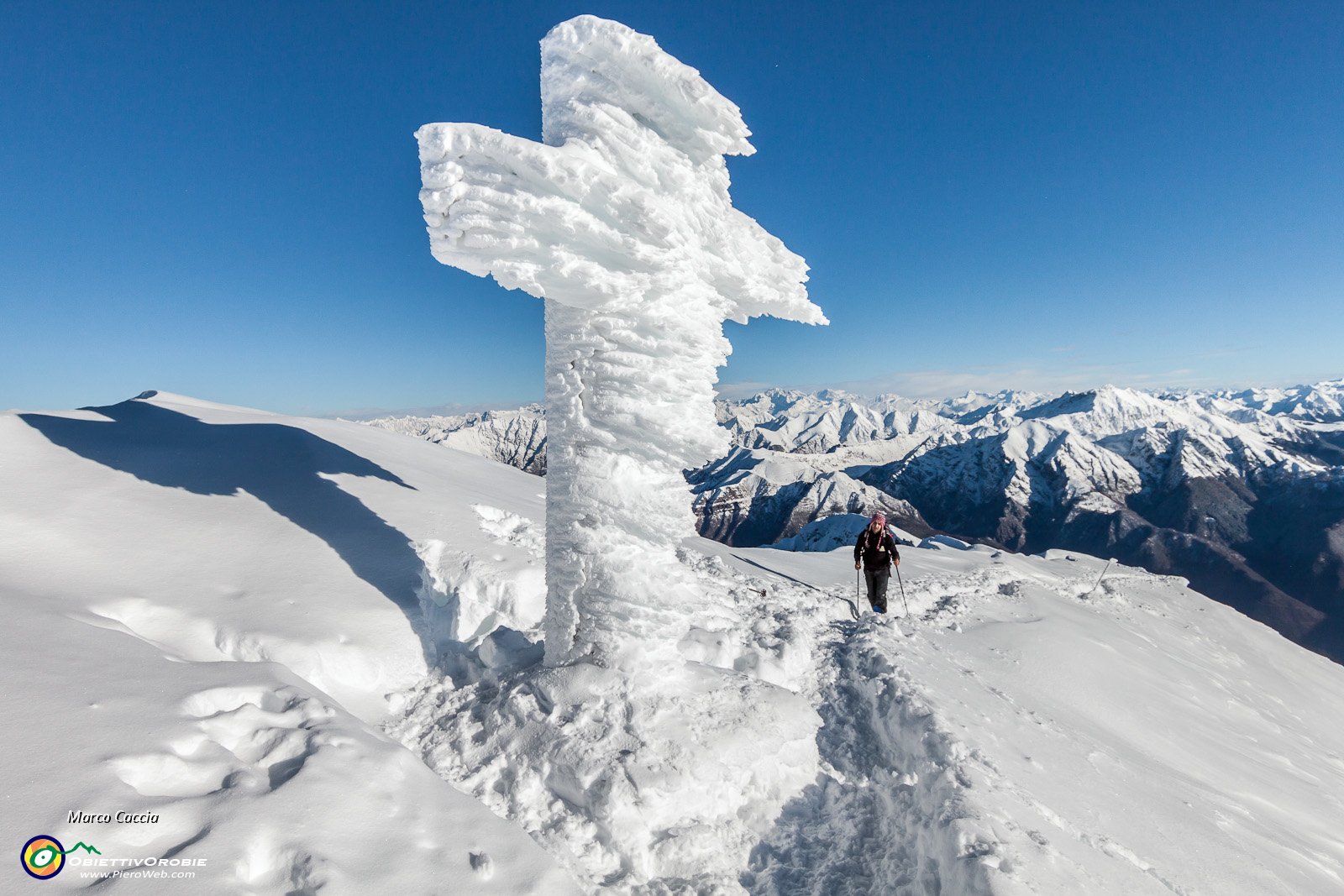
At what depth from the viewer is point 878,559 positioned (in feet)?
43.0

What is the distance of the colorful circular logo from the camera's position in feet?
10.8

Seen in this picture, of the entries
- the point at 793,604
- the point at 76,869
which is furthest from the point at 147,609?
the point at 793,604

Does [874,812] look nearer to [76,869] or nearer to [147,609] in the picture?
[76,869]

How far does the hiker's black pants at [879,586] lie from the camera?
1315cm

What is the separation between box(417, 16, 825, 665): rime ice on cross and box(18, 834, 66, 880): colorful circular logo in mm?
4956

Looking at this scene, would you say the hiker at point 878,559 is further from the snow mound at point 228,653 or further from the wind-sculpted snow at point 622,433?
the snow mound at point 228,653

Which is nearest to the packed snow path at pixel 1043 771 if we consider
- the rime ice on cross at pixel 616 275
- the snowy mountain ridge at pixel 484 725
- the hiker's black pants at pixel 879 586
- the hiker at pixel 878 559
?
the snowy mountain ridge at pixel 484 725

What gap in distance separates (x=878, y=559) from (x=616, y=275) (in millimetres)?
9398

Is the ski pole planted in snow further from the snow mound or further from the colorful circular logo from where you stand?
the colorful circular logo

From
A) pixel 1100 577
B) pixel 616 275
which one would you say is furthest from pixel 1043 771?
pixel 1100 577

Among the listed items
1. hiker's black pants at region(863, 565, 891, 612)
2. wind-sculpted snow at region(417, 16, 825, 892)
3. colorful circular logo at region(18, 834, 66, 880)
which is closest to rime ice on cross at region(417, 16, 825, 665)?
wind-sculpted snow at region(417, 16, 825, 892)

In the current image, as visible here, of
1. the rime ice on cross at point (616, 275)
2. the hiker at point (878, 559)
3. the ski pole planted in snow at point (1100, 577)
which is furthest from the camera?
the ski pole planted in snow at point (1100, 577)

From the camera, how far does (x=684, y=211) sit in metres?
7.39

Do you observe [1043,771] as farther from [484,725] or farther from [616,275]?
[616,275]
